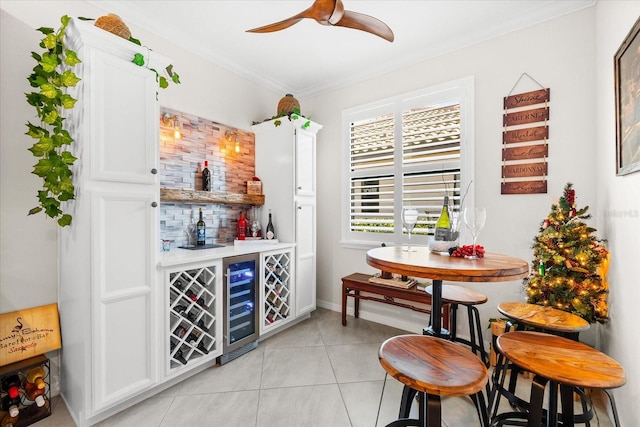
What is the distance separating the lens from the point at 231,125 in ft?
10.4

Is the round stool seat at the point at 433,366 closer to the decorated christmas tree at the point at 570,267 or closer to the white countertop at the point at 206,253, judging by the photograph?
the decorated christmas tree at the point at 570,267

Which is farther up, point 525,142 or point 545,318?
point 525,142

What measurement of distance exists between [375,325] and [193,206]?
2349 mm

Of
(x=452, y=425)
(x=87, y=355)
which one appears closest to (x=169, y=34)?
(x=87, y=355)

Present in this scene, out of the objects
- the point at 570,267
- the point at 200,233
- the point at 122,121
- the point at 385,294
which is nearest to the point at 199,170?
the point at 200,233

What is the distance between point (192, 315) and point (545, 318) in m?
2.36

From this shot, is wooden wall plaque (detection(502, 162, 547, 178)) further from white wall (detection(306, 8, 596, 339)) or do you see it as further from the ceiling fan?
the ceiling fan

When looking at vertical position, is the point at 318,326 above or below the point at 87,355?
below

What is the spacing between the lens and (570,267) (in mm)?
1855

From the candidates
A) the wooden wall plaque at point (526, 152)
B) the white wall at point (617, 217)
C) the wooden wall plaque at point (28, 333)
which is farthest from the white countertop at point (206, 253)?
the white wall at point (617, 217)

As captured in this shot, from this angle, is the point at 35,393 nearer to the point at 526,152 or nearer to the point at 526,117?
the point at 526,152

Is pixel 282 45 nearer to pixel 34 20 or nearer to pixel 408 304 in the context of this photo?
pixel 34 20

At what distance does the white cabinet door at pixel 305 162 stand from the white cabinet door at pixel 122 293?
1.58 m

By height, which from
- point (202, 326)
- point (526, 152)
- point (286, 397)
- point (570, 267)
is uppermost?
point (526, 152)
